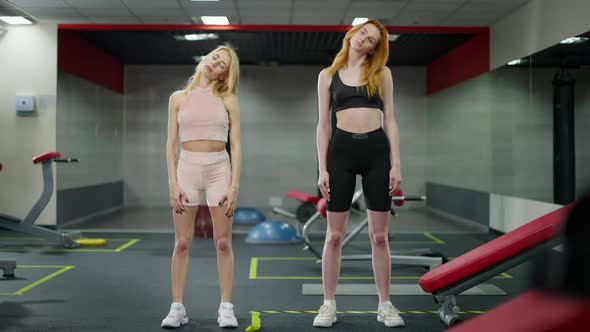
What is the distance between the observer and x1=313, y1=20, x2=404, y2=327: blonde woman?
276 cm

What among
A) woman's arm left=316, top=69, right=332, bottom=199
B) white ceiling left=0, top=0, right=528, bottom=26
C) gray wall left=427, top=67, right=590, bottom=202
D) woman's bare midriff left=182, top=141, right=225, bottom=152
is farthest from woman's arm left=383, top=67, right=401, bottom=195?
white ceiling left=0, top=0, right=528, bottom=26

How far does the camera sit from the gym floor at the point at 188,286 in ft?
9.86

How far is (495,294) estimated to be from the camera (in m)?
3.69

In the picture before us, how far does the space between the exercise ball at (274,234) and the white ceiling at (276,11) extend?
2.41 m

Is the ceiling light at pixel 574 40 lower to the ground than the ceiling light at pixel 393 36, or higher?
lower

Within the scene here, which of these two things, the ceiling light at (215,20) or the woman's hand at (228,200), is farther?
the ceiling light at (215,20)

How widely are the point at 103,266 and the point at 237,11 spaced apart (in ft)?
10.9

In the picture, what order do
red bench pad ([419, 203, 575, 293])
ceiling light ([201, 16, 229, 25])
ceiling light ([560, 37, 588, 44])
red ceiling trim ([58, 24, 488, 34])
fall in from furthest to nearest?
red ceiling trim ([58, 24, 488, 34])
ceiling light ([201, 16, 229, 25])
ceiling light ([560, 37, 588, 44])
red bench pad ([419, 203, 575, 293])

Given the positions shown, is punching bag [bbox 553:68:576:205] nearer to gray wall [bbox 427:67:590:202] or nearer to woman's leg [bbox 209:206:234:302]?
gray wall [bbox 427:67:590:202]

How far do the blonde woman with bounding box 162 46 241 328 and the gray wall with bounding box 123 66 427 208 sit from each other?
7.73 m

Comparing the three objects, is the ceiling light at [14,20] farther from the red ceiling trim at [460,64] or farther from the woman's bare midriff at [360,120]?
the red ceiling trim at [460,64]

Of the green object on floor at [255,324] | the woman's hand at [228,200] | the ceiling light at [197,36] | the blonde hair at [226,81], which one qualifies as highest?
the ceiling light at [197,36]

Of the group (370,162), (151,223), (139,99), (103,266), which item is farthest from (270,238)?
(139,99)

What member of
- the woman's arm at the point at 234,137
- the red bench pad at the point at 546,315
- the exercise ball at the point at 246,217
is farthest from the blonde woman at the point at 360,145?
the exercise ball at the point at 246,217
